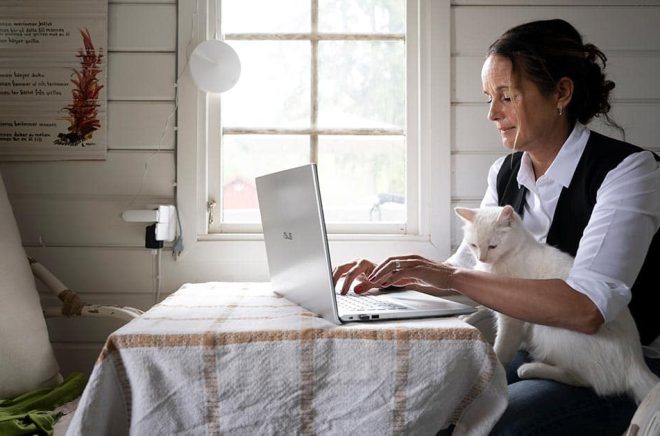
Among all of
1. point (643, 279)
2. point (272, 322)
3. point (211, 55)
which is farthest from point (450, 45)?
point (272, 322)

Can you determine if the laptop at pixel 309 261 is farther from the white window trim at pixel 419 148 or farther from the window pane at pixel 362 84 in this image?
the window pane at pixel 362 84

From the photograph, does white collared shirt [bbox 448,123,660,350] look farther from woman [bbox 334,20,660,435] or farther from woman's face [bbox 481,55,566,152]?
woman's face [bbox 481,55,566,152]

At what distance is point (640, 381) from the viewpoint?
1075mm

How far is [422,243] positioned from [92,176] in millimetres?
1200

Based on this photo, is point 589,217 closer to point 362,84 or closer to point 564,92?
point 564,92

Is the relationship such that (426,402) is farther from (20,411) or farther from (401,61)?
(401,61)

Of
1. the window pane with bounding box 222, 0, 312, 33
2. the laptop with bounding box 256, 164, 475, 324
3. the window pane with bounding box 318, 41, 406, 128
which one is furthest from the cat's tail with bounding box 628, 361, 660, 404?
the window pane with bounding box 222, 0, 312, 33

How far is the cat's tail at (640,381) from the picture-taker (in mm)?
1071

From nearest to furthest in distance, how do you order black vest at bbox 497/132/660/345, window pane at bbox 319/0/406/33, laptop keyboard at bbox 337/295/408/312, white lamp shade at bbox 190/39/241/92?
laptop keyboard at bbox 337/295/408/312 < black vest at bbox 497/132/660/345 < white lamp shade at bbox 190/39/241/92 < window pane at bbox 319/0/406/33

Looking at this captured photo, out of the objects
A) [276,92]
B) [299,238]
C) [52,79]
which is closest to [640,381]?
[299,238]

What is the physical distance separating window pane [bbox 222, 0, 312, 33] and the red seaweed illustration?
50 cm

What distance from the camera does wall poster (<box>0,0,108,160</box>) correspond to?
182 centimetres

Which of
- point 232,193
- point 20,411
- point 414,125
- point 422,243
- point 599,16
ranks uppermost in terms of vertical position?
point 599,16

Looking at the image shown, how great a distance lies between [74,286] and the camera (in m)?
1.85
